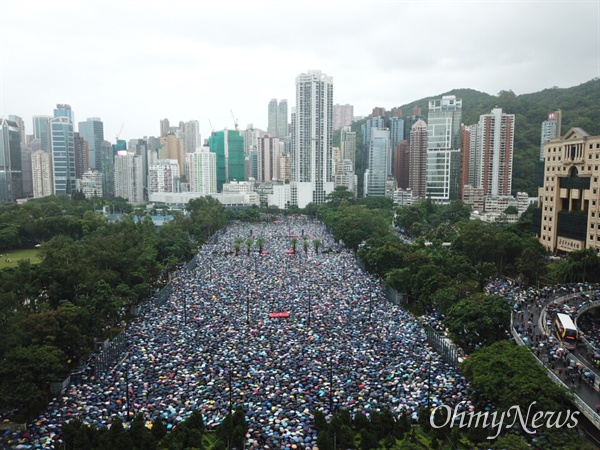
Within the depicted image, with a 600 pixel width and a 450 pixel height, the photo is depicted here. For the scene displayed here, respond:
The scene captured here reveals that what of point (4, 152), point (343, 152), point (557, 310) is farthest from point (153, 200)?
point (557, 310)

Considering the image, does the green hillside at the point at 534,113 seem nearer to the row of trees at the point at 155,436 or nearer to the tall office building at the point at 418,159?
the tall office building at the point at 418,159

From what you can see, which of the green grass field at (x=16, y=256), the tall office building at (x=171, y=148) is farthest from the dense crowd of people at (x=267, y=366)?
the tall office building at (x=171, y=148)

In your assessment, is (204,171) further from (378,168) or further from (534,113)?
(534,113)

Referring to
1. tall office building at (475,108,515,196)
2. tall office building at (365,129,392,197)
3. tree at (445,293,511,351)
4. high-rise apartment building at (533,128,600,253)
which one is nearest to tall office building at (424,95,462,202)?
tall office building at (475,108,515,196)

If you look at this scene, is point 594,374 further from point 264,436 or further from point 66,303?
point 66,303

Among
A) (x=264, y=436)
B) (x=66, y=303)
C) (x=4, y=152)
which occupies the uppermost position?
(x=4, y=152)

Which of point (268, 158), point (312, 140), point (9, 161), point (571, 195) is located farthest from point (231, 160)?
point (571, 195)
